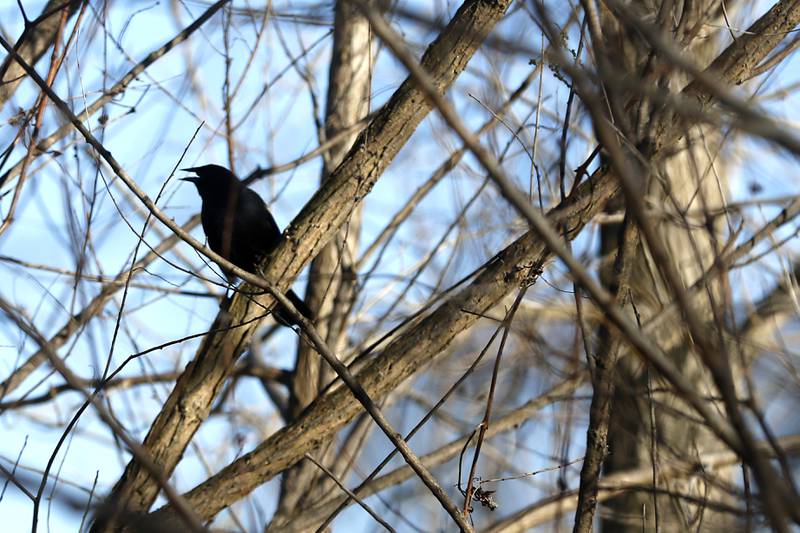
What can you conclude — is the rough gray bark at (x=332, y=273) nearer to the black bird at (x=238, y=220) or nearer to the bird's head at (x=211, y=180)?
the black bird at (x=238, y=220)

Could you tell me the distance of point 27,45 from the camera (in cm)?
324

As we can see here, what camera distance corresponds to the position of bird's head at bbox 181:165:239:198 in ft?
14.6

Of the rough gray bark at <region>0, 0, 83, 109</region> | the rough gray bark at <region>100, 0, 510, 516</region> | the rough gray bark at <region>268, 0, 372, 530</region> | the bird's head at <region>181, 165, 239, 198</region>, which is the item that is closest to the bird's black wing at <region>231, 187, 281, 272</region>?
the bird's head at <region>181, 165, 239, 198</region>

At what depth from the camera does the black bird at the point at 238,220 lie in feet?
14.0

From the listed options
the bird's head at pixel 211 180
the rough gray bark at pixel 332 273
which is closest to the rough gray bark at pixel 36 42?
the bird's head at pixel 211 180

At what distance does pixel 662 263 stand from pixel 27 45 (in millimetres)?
2953

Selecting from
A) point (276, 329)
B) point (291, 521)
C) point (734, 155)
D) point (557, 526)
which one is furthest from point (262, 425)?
point (557, 526)

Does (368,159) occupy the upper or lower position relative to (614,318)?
upper

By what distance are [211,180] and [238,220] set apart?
38cm

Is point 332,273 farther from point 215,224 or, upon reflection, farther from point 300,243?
point 300,243

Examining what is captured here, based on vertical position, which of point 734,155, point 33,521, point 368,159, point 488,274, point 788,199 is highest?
point 734,155

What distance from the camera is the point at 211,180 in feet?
14.8

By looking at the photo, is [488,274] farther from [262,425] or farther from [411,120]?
[262,425]

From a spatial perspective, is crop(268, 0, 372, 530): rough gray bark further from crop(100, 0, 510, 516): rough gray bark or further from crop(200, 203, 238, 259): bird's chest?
crop(100, 0, 510, 516): rough gray bark
